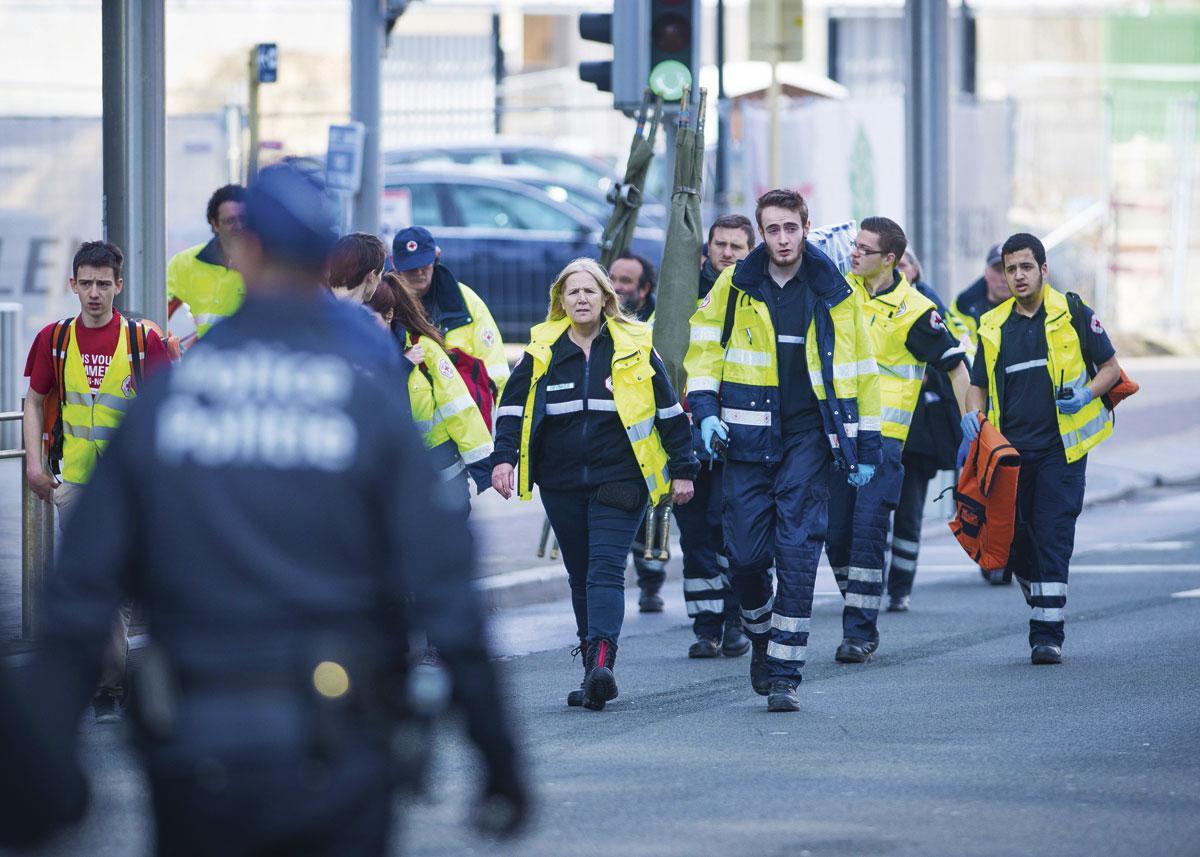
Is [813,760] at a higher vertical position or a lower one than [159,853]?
lower

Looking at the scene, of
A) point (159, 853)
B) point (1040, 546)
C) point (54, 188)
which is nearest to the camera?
point (159, 853)

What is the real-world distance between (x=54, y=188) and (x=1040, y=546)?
9.76 meters

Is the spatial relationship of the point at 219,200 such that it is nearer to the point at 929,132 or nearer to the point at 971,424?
the point at 971,424

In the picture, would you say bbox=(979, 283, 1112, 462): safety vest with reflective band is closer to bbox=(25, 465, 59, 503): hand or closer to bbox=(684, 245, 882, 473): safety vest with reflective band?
bbox=(684, 245, 882, 473): safety vest with reflective band

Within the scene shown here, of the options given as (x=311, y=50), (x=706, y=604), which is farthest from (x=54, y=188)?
(x=311, y=50)

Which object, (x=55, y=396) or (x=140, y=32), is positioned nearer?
(x=55, y=396)

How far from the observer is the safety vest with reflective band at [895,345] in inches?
386

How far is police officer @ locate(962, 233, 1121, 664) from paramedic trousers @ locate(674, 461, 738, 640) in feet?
3.90

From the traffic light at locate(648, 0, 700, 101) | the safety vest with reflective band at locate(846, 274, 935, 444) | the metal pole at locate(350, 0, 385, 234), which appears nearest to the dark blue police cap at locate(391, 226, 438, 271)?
the safety vest with reflective band at locate(846, 274, 935, 444)

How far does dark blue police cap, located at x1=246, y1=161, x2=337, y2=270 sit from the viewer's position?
3520mm

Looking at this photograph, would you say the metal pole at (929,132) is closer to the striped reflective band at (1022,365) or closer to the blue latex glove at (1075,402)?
the striped reflective band at (1022,365)

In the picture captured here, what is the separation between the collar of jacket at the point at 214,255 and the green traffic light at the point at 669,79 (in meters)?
3.54

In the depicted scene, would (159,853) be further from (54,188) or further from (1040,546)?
(54,188)

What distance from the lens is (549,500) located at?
8.25 metres
